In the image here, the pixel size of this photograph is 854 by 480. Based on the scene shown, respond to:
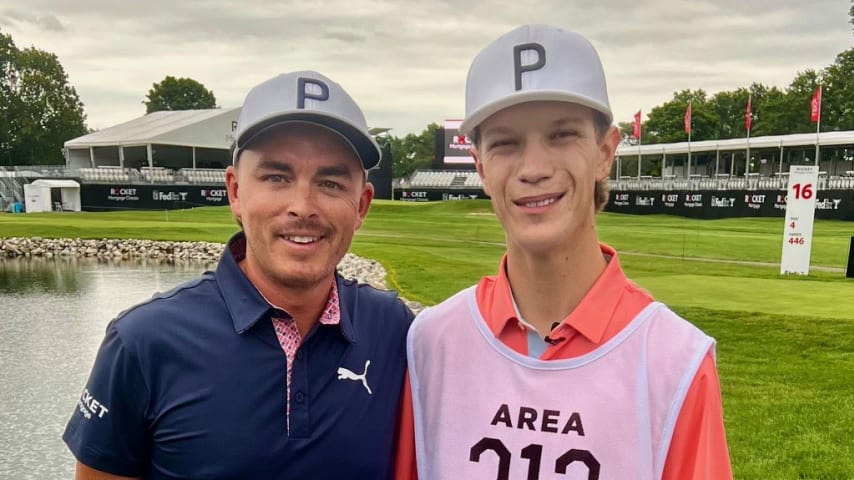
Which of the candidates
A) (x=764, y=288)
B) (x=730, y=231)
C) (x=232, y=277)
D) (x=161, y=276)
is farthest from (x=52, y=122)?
(x=232, y=277)

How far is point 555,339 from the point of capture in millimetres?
1817

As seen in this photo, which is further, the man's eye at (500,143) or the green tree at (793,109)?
the green tree at (793,109)

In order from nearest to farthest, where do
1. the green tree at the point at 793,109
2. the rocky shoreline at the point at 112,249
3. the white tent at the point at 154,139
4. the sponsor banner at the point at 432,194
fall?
the rocky shoreline at the point at 112,249, the white tent at the point at 154,139, the sponsor banner at the point at 432,194, the green tree at the point at 793,109

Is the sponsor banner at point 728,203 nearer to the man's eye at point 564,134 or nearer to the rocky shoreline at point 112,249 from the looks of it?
the rocky shoreline at point 112,249

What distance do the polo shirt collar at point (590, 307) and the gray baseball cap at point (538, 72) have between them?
455 mm

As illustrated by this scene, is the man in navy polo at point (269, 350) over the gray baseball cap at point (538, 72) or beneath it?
beneath

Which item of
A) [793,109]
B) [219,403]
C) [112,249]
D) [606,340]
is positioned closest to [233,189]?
[219,403]

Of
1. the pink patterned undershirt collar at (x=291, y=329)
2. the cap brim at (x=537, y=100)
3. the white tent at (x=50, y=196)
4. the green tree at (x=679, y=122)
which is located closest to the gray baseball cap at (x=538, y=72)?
the cap brim at (x=537, y=100)

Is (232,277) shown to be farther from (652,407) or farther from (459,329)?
(652,407)

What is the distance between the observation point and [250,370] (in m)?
2.02

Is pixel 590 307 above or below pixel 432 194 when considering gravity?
above

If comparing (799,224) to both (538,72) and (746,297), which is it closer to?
(746,297)

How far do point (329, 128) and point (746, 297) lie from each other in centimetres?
1085

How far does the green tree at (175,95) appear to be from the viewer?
9275 cm
